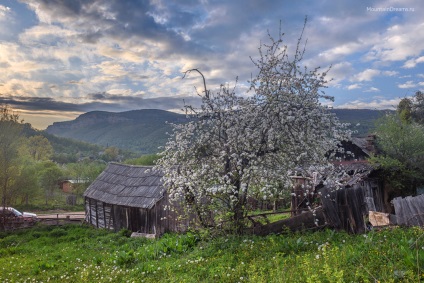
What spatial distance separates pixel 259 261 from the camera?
28.4ft

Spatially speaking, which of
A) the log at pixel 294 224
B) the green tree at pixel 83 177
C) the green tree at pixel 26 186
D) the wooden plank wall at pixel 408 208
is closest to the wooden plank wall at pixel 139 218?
the log at pixel 294 224

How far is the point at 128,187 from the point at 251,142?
1865cm

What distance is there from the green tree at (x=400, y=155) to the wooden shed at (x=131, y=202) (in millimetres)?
18284

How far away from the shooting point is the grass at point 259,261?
259 inches

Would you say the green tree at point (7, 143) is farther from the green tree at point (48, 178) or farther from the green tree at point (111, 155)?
the green tree at point (111, 155)

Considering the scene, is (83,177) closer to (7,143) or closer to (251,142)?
(7,143)

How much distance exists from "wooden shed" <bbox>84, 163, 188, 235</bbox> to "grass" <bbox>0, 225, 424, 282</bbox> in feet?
23.9

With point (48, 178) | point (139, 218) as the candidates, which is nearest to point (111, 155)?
point (48, 178)

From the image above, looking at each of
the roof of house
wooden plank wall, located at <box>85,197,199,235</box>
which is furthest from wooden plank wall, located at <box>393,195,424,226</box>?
the roof of house

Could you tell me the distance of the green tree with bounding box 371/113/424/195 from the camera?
28359 mm

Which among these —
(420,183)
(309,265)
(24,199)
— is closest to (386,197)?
(420,183)

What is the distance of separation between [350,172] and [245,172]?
73.2 feet

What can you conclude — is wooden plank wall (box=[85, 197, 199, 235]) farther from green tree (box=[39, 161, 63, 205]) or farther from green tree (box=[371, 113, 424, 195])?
green tree (box=[39, 161, 63, 205])

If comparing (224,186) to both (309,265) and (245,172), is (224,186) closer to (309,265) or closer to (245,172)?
(245,172)
